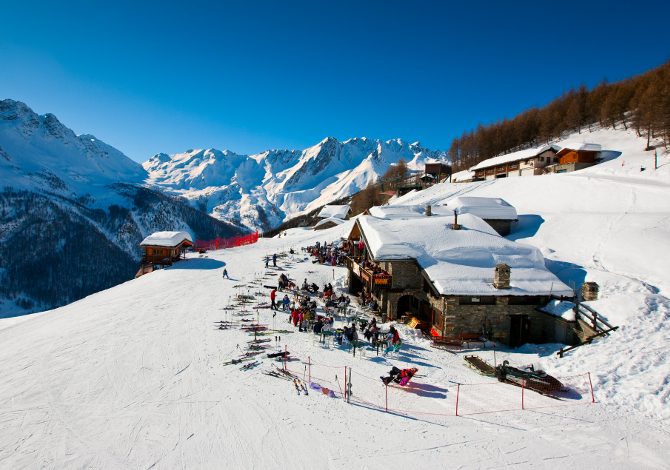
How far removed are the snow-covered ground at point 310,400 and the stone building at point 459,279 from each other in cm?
183

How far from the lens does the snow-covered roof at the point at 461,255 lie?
20.0 metres

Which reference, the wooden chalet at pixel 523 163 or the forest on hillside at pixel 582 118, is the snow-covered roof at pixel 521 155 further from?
the forest on hillside at pixel 582 118

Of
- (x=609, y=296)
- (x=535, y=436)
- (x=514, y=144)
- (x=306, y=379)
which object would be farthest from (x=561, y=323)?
(x=514, y=144)

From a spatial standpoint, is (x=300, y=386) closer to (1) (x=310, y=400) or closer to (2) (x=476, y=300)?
(1) (x=310, y=400)

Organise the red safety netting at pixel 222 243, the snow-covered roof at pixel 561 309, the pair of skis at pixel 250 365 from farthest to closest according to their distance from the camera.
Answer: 1. the red safety netting at pixel 222 243
2. the snow-covered roof at pixel 561 309
3. the pair of skis at pixel 250 365

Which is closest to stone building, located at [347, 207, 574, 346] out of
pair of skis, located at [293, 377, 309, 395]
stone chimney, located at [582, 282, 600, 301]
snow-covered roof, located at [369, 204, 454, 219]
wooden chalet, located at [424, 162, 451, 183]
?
stone chimney, located at [582, 282, 600, 301]

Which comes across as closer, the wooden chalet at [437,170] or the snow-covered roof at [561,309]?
the snow-covered roof at [561,309]

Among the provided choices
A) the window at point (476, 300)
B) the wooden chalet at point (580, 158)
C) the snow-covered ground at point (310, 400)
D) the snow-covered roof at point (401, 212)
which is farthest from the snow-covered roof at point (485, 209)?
the wooden chalet at point (580, 158)

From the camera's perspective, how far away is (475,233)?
25.1 meters

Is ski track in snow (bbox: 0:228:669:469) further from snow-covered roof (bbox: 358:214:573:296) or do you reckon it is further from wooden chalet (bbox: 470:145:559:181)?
wooden chalet (bbox: 470:145:559:181)

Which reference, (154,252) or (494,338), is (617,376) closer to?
(494,338)

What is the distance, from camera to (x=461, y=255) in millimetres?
22562

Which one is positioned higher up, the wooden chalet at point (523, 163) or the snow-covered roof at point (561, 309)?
the wooden chalet at point (523, 163)

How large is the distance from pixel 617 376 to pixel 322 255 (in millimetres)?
29129
